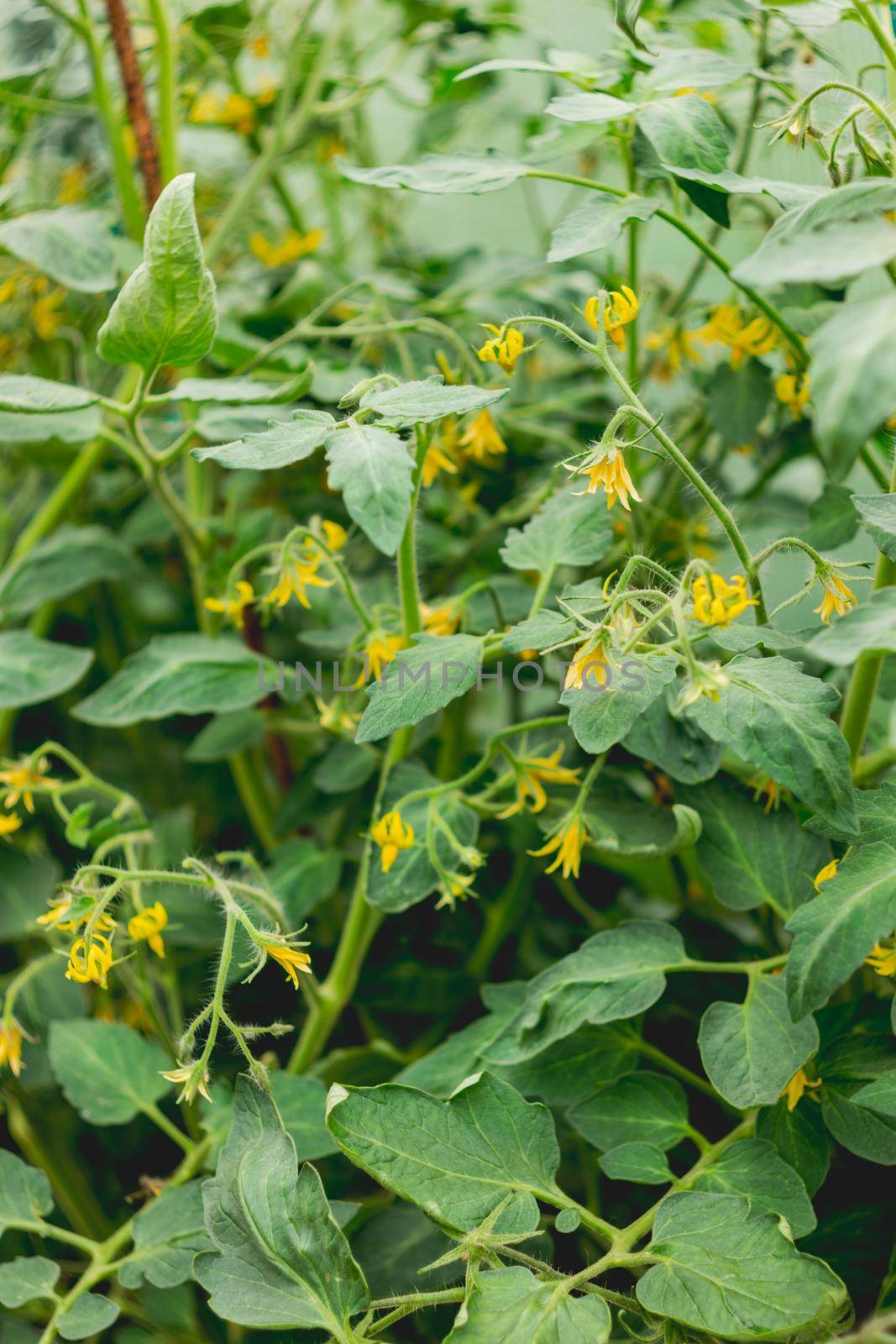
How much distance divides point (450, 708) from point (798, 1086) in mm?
307

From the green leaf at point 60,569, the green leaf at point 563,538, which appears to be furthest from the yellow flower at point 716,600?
the green leaf at point 60,569

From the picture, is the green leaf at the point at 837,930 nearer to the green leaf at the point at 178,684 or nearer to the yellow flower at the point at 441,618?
the yellow flower at the point at 441,618

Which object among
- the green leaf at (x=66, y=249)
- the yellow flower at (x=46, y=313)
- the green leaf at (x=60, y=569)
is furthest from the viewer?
the yellow flower at (x=46, y=313)

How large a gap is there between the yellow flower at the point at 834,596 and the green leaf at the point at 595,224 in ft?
0.52

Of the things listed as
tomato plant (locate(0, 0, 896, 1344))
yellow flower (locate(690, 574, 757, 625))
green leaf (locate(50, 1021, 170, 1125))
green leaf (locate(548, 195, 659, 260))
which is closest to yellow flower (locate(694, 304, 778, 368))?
tomato plant (locate(0, 0, 896, 1344))

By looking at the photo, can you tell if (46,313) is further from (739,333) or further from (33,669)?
(739,333)

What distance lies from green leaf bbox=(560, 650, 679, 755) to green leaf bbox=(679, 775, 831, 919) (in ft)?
0.47

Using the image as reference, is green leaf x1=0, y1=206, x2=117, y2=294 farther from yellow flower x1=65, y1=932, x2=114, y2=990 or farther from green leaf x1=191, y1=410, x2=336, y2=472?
yellow flower x1=65, y1=932, x2=114, y2=990

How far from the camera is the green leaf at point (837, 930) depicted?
0.38 meters

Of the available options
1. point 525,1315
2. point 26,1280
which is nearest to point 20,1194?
point 26,1280

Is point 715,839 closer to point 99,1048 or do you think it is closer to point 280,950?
point 280,950

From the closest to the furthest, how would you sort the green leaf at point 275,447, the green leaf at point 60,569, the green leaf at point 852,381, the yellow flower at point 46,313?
the green leaf at point 852,381
the green leaf at point 275,447
the green leaf at point 60,569
the yellow flower at point 46,313

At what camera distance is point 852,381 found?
11.1 inches

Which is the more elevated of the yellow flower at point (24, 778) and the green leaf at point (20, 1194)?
the yellow flower at point (24, 778)
